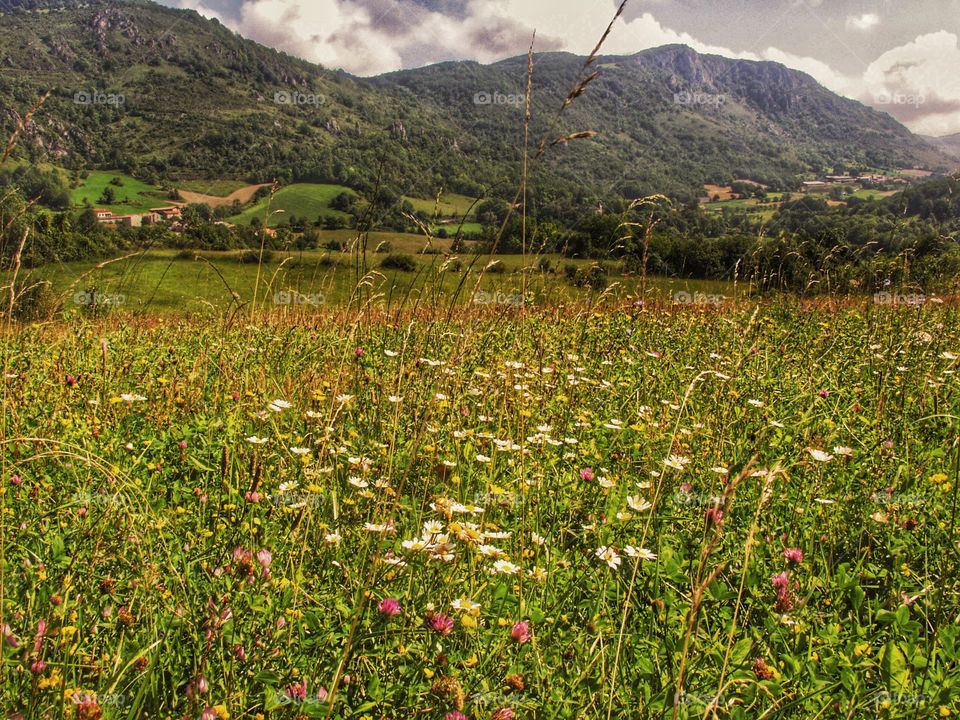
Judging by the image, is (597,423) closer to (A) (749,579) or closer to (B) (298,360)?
(A) (749,579)

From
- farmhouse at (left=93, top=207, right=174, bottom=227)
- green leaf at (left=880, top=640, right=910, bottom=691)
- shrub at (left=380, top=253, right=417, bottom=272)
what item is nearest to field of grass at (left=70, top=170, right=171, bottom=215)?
farmhouse at (left=93, top=207, right=174, bottom=227)

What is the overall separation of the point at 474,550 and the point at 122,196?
143m

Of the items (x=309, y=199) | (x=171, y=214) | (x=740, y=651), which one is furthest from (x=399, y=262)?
(x=309, y=199)

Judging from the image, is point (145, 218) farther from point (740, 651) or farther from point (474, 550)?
point (740, 651)

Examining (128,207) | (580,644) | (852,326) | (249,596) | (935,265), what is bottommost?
(580,644)

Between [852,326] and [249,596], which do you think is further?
[852,326]

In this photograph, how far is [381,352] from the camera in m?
5.19

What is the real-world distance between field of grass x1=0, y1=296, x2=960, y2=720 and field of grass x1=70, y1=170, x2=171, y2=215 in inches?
4599

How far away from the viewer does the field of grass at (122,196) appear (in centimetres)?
11050

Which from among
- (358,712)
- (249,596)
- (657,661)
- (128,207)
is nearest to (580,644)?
(657,661)

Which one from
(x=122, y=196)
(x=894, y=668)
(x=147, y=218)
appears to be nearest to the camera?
(x=894, y=668)

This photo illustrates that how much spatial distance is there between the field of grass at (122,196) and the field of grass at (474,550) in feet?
383

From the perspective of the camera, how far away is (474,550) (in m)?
2.00

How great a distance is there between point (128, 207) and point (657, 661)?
13324cm
